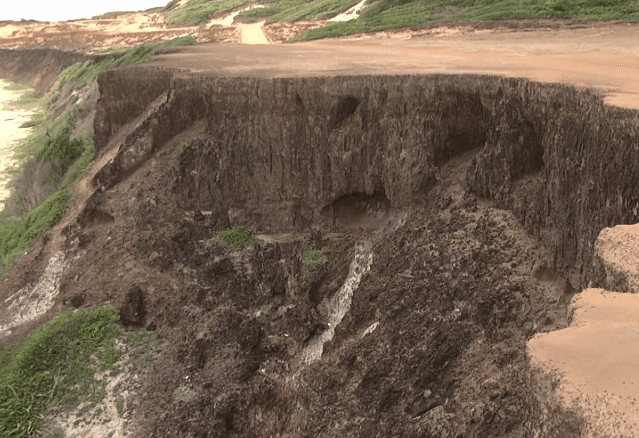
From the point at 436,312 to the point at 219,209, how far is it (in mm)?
8099

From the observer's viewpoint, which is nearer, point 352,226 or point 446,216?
point 446,216

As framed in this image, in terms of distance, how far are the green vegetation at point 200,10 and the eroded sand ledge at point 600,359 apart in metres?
52.0

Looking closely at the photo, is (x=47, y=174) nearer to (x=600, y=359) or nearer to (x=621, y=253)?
(x=621, y=253)

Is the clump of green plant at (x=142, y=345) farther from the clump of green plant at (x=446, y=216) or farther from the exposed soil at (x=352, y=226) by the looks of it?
the clump of green plant at (x=446, y=216)

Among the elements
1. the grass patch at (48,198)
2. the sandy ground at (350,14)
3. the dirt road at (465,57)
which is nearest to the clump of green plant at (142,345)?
the grass patch at (48,198)

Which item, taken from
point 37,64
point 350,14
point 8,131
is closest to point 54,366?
point 350,14

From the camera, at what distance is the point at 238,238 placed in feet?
56.1

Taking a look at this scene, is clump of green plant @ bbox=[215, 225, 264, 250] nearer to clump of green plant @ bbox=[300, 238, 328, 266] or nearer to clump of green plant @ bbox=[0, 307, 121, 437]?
clump of green plant @ bbox=[300, 238, 328, 266]

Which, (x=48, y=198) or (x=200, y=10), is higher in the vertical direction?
(x=200, y=10)

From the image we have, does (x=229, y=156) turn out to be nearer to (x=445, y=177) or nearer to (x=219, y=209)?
(x=219, y=209)

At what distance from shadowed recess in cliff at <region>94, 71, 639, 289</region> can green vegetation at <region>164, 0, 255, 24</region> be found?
36746 mm

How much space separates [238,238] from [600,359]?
41.1ft

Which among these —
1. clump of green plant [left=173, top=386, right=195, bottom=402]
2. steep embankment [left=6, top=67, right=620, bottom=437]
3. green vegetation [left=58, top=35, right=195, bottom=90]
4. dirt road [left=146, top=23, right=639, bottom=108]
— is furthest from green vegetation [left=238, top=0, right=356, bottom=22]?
clump of green plant [left=173, top=386, right=195, bottom=402]

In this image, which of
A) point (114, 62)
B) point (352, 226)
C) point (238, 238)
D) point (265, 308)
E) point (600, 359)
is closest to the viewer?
point (600, 359)
